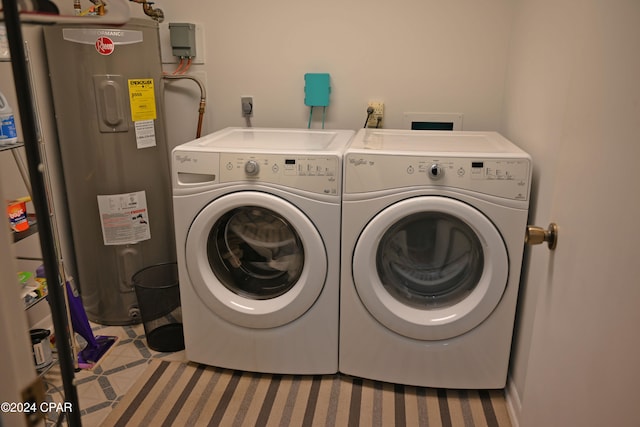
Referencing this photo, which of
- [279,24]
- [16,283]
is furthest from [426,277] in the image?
[16,283]

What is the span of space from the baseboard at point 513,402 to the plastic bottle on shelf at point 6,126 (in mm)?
1787

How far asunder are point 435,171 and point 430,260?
353mm

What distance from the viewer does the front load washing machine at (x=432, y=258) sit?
62.8 inches

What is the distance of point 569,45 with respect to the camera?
55.7 inches

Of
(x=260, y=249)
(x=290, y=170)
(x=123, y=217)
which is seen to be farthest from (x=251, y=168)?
(x=123, y=217)

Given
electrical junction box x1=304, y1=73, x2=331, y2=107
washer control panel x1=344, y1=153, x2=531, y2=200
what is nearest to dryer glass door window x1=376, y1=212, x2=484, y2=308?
washer control panel x1=344, y1=153, x2=531, y2=200

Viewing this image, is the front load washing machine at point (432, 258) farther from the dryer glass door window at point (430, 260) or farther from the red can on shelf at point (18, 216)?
the red can on shelf at point (18, 216)

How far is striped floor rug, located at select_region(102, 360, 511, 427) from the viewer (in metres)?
1.69

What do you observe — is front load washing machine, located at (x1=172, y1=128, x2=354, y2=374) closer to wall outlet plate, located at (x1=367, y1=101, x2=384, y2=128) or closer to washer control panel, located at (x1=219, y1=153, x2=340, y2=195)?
washer control panel, located at (x1=219, y1=153, x2=340, y2=195)

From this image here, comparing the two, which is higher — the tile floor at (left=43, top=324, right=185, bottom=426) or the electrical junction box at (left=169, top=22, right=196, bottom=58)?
the electrical junction box at (left=169, top=22, right=196, bottom=58)

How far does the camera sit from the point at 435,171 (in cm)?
158

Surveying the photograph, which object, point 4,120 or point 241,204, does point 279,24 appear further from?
point 4,120

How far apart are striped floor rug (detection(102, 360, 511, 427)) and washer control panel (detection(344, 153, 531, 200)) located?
2.50ft

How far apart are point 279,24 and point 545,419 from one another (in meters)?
1.91
